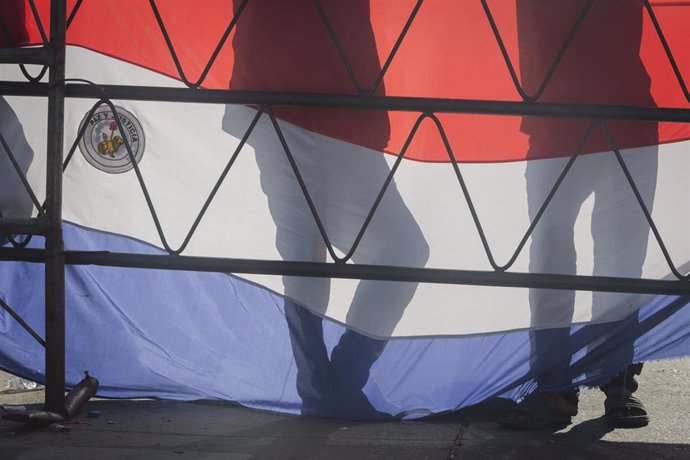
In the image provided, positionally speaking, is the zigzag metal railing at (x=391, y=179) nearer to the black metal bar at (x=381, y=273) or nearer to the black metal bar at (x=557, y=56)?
the black metal bar at (x=381, y=273)

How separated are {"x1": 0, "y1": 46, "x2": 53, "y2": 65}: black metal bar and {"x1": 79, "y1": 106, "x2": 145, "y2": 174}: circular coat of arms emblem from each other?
0.33 m

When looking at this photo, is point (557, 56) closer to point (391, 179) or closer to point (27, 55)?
point (391, 179)

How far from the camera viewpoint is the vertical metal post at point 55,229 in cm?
344

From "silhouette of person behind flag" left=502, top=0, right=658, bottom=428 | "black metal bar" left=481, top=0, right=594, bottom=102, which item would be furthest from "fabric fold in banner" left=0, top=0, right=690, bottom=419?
"black metal bar" left=481, top=0, right=594, bottom=102

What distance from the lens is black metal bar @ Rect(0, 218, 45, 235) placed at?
11.4ft

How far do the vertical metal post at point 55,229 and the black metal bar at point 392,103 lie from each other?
11 centimetres

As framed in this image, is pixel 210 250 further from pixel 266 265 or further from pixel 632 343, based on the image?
pixel 632 343

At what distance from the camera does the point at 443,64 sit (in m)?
3.55

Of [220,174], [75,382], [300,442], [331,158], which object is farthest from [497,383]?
[75,382]

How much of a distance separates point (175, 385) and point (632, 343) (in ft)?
5.70

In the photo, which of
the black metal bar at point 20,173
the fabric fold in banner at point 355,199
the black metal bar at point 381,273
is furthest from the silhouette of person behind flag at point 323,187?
the black metal bar at point 20,173

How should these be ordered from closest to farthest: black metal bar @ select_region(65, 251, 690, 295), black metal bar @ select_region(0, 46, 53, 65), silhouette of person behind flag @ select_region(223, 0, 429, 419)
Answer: black metal bar @ select_region(65, 251, 690, 295), black metal bar @ select_region(0, 46, 53, 65), silhouette of person behind flag @ select_region(223, 0, 429, 419)

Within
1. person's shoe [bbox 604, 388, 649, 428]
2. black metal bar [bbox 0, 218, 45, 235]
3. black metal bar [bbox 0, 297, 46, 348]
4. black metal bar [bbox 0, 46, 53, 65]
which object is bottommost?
person's shoe [bbox 604, 388, 649, 428]

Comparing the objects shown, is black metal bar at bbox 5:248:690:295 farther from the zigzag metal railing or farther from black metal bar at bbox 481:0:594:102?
black metal bar at bbox 481:0:594:102
